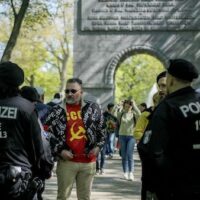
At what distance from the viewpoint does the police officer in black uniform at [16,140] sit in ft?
16.8

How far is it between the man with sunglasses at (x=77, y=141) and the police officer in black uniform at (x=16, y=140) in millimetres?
2128

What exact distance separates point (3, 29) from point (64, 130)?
44551mm

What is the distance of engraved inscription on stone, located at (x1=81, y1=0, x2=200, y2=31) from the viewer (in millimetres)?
26328

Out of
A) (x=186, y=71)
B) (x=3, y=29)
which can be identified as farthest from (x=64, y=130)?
(x=3, y=29)

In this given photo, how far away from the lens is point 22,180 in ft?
16.9

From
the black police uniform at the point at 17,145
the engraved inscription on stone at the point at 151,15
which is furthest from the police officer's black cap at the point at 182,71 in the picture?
the engraved inscription on stone at the point at 151,15

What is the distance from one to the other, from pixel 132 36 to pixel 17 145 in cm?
2156

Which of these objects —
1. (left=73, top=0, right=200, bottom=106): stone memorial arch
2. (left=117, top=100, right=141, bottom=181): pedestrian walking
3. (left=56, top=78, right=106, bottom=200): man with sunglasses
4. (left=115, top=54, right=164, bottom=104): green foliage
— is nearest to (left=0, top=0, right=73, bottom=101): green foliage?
(left=115, top=54, right=164, bottom=104): green foliage

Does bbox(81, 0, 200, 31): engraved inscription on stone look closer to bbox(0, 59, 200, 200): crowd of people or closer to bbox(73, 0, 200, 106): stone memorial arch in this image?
bbox(73, 0, 200, 106): stone memorial arch

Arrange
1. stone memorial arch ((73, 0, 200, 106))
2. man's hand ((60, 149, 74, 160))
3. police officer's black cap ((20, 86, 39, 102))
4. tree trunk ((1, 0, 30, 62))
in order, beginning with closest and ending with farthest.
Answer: police officer's black cap ((20, 86, 39, 102)), man's hand ((60, 149, 74, 160)), tree trunk ((1, 0, 30, 62)), stone memorial arch ((73, 0, 200, 106))

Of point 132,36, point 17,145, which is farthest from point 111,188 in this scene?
point 132,36

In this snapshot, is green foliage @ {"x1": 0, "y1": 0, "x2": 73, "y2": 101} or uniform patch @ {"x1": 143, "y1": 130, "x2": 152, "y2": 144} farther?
green foliage @ {"x1": 0, "y1": 0, "x2": 73, "y2": 101}

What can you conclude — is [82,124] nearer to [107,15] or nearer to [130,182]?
[130,182]

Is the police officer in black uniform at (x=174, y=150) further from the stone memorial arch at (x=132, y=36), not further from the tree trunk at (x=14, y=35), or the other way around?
the stone memorial arch at (x=132, y=36)
